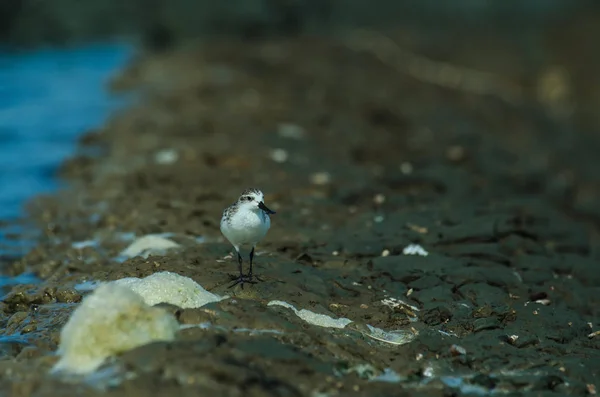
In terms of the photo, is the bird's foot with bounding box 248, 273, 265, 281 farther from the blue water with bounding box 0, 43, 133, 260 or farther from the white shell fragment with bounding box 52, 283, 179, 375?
the blue water with bounding box 0, 43, 133, 260

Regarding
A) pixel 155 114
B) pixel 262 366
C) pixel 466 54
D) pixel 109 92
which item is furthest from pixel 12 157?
pixel 466 54

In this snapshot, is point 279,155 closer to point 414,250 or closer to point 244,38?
point 414,250

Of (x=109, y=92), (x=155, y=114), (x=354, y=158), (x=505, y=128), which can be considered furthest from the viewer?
(x=109, y=92)

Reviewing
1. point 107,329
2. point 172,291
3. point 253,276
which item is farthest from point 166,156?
point 107,329

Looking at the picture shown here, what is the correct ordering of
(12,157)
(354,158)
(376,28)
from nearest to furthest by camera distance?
(354,158)
(12,157)
(376,28)

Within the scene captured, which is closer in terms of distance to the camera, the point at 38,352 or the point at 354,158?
the point at 38,352

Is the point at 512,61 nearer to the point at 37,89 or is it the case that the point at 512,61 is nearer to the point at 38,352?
the point at 37,89

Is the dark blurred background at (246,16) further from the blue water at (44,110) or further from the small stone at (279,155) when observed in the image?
the small stone at (279,155)

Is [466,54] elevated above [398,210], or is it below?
above
